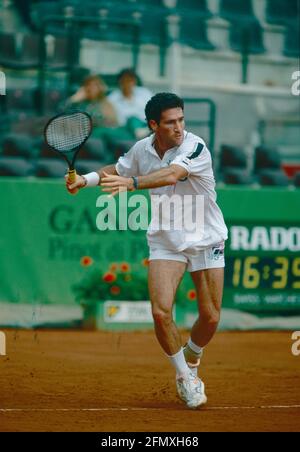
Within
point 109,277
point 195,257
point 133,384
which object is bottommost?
point 133,384

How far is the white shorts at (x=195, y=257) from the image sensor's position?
768 cm

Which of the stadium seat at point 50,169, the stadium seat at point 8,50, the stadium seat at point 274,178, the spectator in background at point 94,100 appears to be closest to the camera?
the stadium seat at point 50,169

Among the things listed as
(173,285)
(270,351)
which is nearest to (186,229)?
(173,285)

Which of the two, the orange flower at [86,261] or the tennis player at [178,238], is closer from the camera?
the tennis player at [178,238]

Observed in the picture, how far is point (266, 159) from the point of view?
1445 centimetres

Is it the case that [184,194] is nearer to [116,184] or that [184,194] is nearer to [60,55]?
[116,184]

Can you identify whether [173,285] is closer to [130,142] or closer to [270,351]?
[270,351]

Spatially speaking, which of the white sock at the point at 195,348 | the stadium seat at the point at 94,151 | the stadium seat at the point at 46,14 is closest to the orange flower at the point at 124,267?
the stadium seat at the point at 94,151

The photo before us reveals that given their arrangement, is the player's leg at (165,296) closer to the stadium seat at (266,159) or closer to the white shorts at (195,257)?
the white shorts at (195,257)

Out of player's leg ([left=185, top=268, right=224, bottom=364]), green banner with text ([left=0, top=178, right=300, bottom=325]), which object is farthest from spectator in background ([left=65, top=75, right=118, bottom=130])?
player's leg ([left=185, top=268, right=224, bottom=364])

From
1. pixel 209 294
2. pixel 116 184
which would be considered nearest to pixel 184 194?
pixel 209 294

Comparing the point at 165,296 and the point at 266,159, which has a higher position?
the point at 266,159

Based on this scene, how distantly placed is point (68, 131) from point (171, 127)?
73 centimetres
